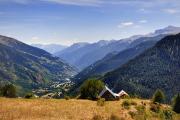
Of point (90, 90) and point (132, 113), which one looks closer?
point (132, 113)

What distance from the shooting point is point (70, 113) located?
3781 cm

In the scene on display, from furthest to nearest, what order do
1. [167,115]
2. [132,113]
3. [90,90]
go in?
[90,90] → [167,115] → [132,113]

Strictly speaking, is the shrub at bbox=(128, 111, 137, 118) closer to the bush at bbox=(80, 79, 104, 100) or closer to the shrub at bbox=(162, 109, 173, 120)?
the shrub at bbox=(162, 109, 173, 120)

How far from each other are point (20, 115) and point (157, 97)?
6469cm

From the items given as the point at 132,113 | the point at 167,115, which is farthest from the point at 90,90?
the point at 132,113

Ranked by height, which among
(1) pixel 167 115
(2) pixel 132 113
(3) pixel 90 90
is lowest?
(1) pixel 167 115

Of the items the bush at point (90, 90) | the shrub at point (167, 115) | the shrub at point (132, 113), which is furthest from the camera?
the bush at point (90, 90)

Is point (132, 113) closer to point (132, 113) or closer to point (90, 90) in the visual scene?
point (132, 113)

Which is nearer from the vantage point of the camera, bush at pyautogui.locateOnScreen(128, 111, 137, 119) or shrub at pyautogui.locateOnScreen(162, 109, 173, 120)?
bush at pyautogui.locateOnScreen(128, 111, 137, 119)

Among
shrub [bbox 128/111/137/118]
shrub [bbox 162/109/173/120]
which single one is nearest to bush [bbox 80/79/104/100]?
shrub [bbox 162/109/173/120]

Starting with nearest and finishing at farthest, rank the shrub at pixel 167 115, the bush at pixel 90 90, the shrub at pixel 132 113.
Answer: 1. the shrub at pixel 132 113
2. the shrub at pixel 167 115
3. the bush at pixel 90 90

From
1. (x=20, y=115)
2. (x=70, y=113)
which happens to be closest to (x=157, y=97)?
(x=70, y=113)

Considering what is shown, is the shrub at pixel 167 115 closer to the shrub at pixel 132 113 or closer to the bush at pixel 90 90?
the shrub at pixel 132 113

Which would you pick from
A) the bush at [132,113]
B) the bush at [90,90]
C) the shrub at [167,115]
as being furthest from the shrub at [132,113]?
the bush at [90,90]
